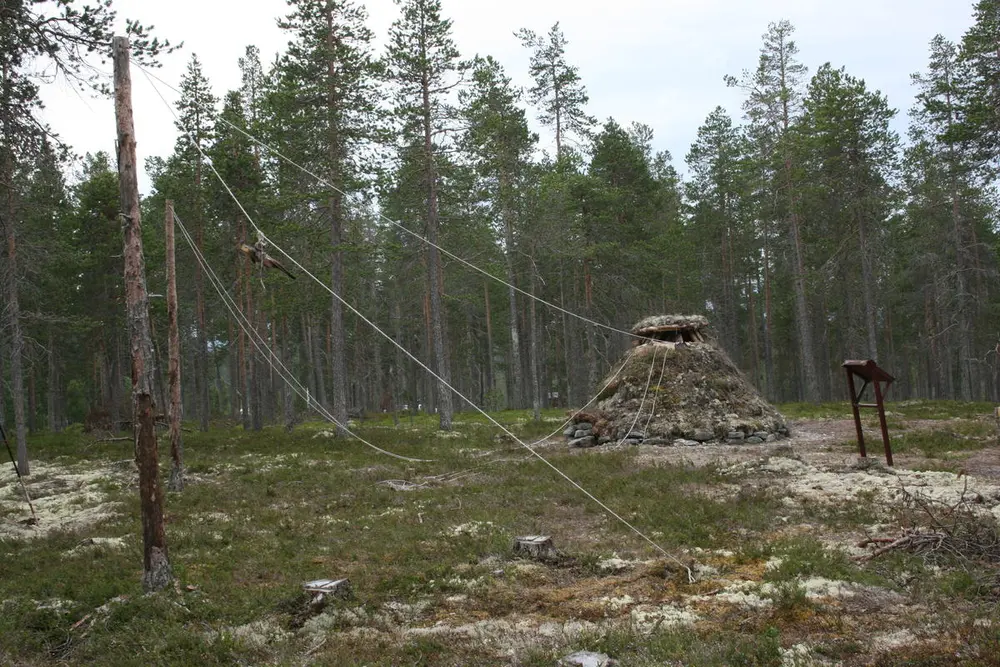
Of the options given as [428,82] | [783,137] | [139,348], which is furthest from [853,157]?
[139,348]

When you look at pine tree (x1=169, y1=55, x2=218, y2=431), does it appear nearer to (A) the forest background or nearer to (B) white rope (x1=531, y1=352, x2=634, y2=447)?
(A) the forest background

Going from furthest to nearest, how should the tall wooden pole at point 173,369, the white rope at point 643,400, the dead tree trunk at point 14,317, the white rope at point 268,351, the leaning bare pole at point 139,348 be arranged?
the white rope at point 643,400
the dead tree trunk at point 14,317
the white rope at point 268,351
the tall wooden pole at point 173,369
the leaning bare pole at point 139,348

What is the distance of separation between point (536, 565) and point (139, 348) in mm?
5858

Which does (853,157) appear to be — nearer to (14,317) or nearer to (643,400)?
(643,400)

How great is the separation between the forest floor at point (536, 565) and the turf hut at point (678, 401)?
10.2 ft

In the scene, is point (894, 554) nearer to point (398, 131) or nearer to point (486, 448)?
point (486, 448)

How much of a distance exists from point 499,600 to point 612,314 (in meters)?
33.1

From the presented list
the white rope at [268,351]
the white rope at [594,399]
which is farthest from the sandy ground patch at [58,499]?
the white rope at [594,399]

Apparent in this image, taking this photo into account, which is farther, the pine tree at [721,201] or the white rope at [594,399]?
the pine tree at [721,201]

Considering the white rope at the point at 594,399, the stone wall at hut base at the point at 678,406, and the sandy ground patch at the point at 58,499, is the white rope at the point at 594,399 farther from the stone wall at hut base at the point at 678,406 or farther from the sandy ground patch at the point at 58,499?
the sandy ground patch at the point at 58,499

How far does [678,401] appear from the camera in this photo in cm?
2142

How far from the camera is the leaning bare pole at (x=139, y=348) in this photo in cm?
874

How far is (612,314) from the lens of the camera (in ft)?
131

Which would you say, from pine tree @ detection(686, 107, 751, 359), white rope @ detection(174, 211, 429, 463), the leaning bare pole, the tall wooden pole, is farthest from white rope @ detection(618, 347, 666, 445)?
pine tree @ detection(686, 107, 751, 359)
